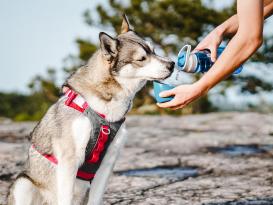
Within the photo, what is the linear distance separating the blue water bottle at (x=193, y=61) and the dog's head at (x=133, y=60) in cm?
41

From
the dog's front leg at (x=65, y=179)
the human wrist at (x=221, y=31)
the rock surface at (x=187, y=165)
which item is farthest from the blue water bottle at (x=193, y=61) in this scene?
the rock surface at (x=187, y=165)

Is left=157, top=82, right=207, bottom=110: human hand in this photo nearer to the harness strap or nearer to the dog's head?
the harness strap

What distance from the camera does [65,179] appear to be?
10.6 ft

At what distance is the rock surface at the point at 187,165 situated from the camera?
4320 mm

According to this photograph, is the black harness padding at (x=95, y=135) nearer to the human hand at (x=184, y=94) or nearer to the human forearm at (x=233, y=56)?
the human hand at (x=184, y=94)

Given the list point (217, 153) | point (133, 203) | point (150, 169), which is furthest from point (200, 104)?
point (133, 203)

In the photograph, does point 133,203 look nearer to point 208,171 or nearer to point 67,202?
point 67,202

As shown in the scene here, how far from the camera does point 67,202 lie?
3.27 metres

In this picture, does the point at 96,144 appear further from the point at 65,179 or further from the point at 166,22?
the point at 166,22

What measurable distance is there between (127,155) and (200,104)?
12.0m

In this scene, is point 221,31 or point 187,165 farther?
point 187,165

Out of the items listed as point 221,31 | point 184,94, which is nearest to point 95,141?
point 184,94

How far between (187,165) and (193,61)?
9.98 ft

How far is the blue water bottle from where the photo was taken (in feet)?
10.3
